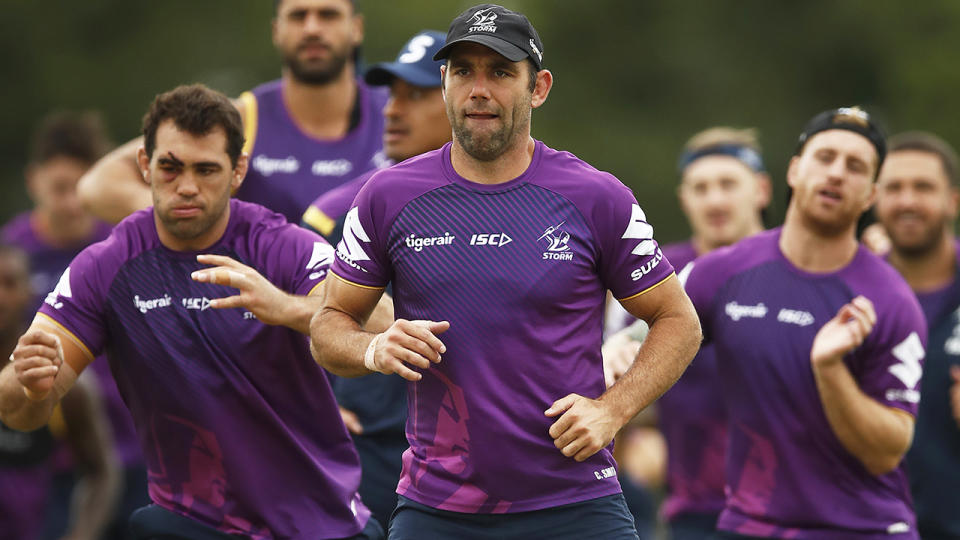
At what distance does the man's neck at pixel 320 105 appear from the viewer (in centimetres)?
920

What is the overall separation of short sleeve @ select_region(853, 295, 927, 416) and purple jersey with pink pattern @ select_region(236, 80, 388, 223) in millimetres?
2591

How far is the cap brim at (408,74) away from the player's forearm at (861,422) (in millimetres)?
2248

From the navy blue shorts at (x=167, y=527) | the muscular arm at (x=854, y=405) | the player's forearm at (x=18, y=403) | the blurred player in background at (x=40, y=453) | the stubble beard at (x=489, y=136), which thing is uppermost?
the stubble beard at (x=489, y=136)

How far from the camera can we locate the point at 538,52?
6.31 metres

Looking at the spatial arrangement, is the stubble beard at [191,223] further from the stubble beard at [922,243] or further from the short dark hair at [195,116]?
the stubble beard at [922,243]

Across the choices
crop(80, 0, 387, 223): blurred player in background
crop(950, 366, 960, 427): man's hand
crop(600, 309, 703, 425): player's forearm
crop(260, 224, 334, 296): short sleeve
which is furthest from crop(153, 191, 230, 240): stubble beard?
crop(950, 366, 960, 427): man's hand

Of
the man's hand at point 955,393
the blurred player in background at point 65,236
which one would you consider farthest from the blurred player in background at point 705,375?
the blurred player in background at point 65,236

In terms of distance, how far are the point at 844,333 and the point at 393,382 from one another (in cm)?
217

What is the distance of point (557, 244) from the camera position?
6.15 m

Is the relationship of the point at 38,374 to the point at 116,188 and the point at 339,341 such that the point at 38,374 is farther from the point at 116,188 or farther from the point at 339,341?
the point at 116,188

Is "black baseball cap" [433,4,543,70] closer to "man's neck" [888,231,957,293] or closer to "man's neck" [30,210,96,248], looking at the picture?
"man's neck" [888,231,957,293]

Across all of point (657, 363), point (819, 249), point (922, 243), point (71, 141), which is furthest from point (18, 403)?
point (71, 141)

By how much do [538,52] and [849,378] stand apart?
2.32 meters

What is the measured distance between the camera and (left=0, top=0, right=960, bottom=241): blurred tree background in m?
25.6
